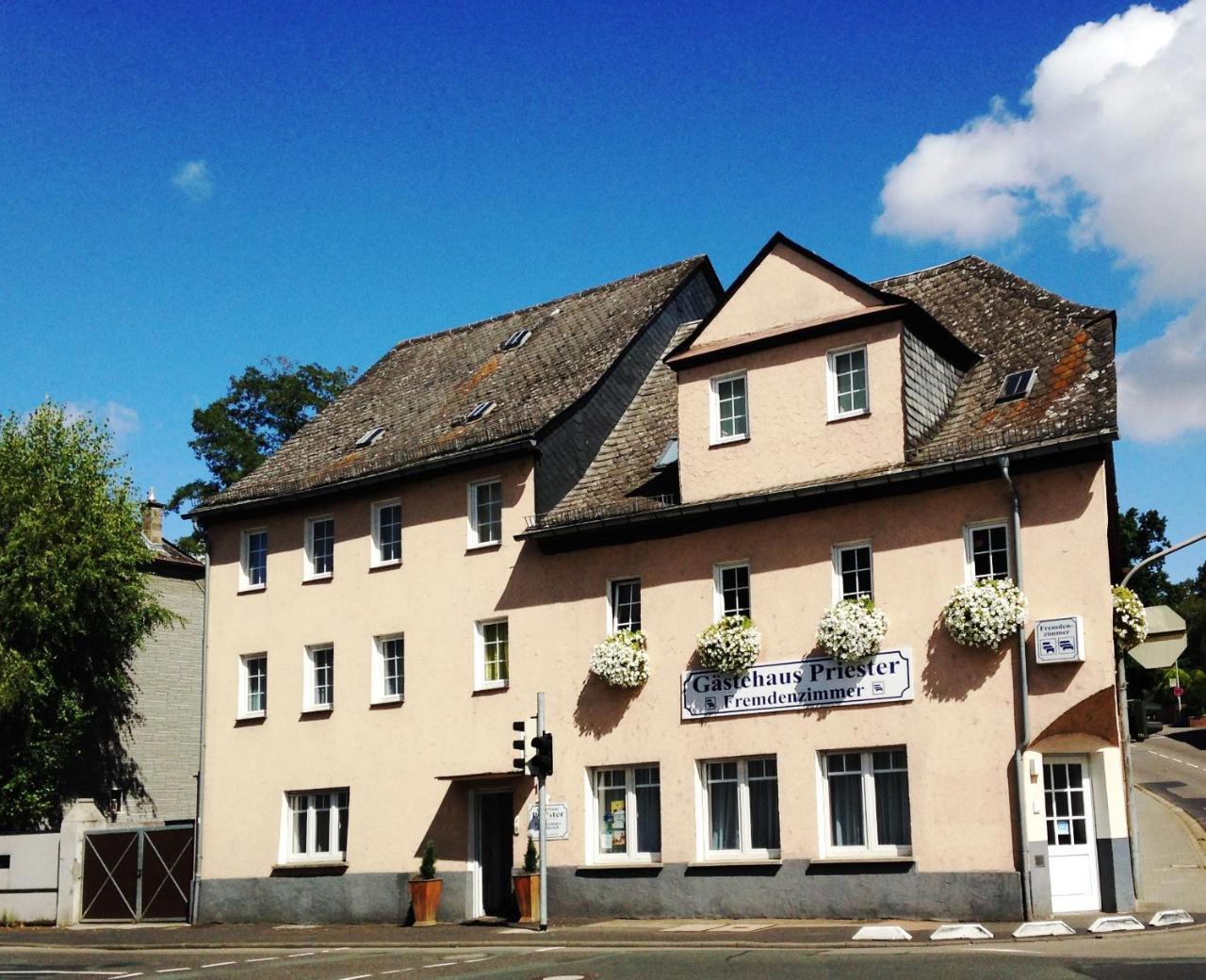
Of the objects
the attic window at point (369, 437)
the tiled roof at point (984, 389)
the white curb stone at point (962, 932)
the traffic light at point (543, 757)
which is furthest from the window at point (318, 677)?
the white curb stone at point (962, 932)

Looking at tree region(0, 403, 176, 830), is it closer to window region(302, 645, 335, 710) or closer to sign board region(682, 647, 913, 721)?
window region(302, 645, 335, 710)

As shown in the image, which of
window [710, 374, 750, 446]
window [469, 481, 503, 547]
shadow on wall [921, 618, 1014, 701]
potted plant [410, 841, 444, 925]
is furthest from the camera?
window [469, 481, 503, 547]

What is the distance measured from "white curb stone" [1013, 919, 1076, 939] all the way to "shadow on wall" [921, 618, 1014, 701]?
3.85m

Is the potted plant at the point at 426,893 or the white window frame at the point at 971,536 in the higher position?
the white window frame at the point at 971,536

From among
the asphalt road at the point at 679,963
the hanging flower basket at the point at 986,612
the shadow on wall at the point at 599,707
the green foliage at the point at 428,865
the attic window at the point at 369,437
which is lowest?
the asphalt road at the point at 679,963

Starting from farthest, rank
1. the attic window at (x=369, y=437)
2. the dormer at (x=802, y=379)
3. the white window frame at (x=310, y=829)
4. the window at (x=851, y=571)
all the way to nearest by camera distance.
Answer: the attic window at (x=369, y=437) < the white window frame at (x=310, y=829) < the window at (x=851, y=571) < the dormer at (x=802, y=379)

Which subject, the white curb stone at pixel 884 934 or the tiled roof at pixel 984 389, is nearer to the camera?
the white curb stone at pixel 884 934

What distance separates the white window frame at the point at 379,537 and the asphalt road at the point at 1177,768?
20995 millimetres

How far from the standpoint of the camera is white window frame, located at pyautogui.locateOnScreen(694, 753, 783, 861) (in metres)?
23.9

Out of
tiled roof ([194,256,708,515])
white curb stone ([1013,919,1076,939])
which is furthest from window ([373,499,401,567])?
white curb stone ([1013,919,1076,939])

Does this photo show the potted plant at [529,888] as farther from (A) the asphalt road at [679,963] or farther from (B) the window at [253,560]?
(B) the window at [253,560]

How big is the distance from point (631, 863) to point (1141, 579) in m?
65.4

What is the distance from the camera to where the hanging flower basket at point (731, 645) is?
24.1 meters

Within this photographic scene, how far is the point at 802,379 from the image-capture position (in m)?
24.4
